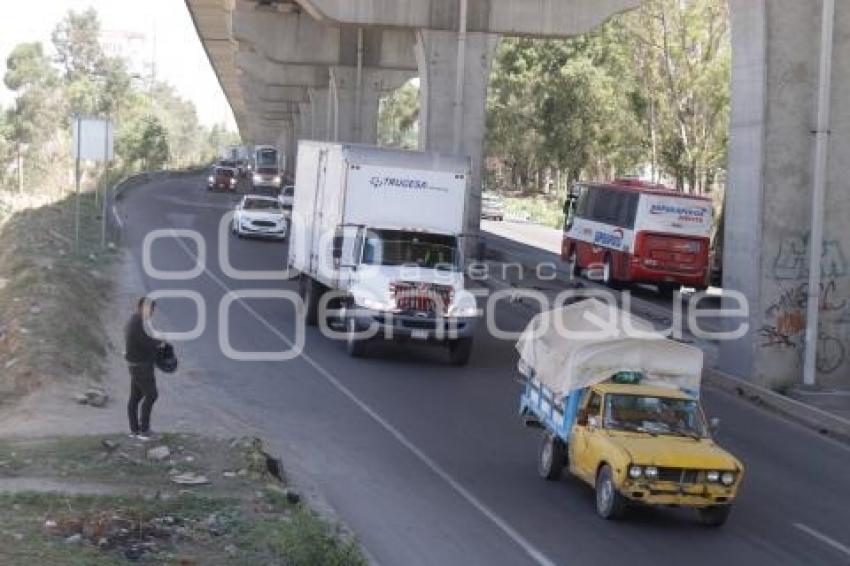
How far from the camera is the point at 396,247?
22344 millimetres

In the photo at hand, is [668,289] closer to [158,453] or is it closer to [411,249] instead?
[411,249]

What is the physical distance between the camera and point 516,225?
7150cm

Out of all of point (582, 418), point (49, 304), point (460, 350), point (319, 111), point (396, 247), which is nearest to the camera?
point (582, 418)

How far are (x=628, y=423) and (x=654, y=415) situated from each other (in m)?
0.32

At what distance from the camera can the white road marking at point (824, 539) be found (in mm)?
11977

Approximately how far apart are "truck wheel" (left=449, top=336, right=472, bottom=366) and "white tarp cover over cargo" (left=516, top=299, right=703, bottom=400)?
24.6 feet

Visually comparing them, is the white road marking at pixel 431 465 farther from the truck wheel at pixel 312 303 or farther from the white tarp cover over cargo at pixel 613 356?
the white tarp cover over cargo at pixel 613 356

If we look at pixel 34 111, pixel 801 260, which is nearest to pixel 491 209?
pixel 34 111

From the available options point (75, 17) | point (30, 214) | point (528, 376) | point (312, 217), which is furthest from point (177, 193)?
point (75, 17)

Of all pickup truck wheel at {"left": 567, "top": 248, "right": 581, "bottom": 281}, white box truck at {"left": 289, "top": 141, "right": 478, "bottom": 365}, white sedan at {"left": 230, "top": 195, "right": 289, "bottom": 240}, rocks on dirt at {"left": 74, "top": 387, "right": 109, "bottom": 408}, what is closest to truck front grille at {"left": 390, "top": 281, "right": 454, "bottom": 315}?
white box truck at {"left": 289, "top": 141, "right": 478, "bottom": 365}

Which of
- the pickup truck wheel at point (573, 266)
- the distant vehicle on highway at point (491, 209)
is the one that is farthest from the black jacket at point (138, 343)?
the distant vehicle on highway at point (491, 209)

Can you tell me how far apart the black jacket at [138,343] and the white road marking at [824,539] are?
24.0 feet

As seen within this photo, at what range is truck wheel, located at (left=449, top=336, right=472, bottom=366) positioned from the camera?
21.9m

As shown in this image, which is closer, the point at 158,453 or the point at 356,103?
the point at 158,453
